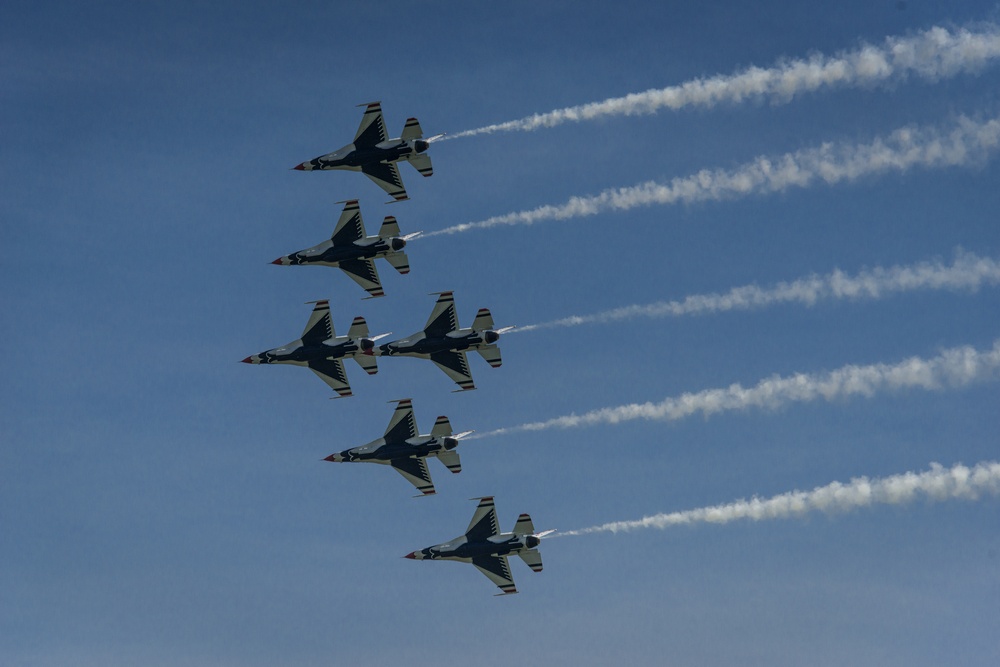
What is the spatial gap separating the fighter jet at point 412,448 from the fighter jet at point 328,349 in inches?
178

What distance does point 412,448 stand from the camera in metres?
139

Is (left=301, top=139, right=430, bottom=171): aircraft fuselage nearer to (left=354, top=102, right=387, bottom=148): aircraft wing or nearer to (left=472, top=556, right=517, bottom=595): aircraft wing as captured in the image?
(left=354, top=102, right=387, bottom=148): aircraft wing

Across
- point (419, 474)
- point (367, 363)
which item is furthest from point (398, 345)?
point (419, 474)

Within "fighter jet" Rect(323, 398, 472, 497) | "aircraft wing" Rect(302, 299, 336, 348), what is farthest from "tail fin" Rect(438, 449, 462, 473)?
"aircraft wing" Rect(302, 299, 336, 348)

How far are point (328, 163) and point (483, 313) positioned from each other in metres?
16.7

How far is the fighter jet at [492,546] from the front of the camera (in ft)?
441

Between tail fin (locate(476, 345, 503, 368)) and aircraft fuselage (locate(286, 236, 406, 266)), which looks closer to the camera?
tail fin (locate(476, 345, 503, 368))

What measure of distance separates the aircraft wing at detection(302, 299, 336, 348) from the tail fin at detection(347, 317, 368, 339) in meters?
1.47

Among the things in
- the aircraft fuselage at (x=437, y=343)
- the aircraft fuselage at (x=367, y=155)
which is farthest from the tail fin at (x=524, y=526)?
the aircraft fuselage at (x=367, y=155)

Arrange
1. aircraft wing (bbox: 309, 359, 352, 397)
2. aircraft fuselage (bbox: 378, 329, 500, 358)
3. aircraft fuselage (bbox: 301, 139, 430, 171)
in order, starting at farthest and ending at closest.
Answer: aircraft wing (bbox: 309, 359, 352, 397), aircraft fuselage (bbox: 378, 329, 500, 358), aircraft fuselage (bbox: 301, 139, 430, 171)

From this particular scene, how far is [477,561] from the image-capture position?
137250 millimetres

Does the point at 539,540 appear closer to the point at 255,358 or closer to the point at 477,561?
the point at 477,561

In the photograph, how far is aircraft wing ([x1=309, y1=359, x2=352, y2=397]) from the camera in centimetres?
13962

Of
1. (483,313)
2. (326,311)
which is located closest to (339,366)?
(326,311)
